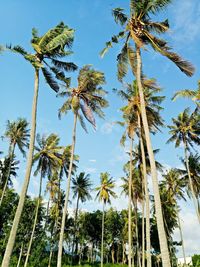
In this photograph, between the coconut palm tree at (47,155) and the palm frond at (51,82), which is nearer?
the palm frond at (51,82)

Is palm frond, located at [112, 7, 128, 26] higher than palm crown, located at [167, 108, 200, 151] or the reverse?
the reverse

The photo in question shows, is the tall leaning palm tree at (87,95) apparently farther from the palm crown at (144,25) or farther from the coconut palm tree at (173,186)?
the coconut palm tree at (173,186)

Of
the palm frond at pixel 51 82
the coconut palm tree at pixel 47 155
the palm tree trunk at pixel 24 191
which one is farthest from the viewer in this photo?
the coconut palm tree at pixel 47 155

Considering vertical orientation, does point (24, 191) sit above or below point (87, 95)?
below

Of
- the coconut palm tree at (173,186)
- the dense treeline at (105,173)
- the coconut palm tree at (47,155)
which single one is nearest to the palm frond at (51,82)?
the dense treeline at (105,173)

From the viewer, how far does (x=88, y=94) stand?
78.4ft

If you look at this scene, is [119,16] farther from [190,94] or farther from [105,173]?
[105,173]

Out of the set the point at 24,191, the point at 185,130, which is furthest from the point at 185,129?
the point at 24,191

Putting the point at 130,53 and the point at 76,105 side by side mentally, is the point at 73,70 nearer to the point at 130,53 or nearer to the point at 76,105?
the point at 130,53

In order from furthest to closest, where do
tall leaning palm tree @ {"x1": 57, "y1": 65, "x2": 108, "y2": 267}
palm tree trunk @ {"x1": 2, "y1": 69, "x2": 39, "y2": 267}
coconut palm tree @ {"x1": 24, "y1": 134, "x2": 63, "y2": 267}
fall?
coconut palm tree @ {"x1": 24, "y1": 134, "x2": 63, "y2": 267}, tall leaning palm tree @ {"x1": 57, "y1": 65, "x2": 108, "y2": 267}, palm tree trunk @ {"x1": 2, "y1": 69, "x2": 39, "y2": 267}

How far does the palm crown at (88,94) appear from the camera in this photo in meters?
23.8

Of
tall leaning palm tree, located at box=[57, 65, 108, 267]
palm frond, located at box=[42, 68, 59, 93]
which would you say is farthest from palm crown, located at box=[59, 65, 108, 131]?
palm frond, located at box=[42, 68, 59, 93]

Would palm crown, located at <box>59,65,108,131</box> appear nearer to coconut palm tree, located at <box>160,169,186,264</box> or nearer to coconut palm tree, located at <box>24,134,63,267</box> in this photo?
coconut palm tree, located at <box>24,134,63,267</box>

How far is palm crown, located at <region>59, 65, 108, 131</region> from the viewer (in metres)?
23.8
